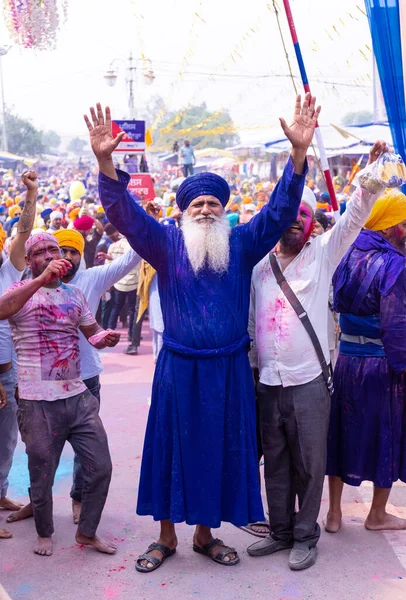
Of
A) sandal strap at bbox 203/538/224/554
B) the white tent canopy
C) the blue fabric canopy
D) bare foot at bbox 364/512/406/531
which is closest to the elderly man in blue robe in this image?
sandal strap at bbox 203/538/224/554

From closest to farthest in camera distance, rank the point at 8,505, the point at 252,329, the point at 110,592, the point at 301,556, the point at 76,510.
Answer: the point at 110,592 < the point at 301,556 < the point at 252,329 < the point at 76,510 < the point at 8,505

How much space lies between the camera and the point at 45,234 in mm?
4402

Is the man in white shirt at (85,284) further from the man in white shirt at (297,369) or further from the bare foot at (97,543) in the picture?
the man in white shirt at (297,369)

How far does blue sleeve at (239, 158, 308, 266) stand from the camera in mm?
4004

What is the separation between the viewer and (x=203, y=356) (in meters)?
4.15

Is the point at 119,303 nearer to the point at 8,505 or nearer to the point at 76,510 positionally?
the point at 8,505

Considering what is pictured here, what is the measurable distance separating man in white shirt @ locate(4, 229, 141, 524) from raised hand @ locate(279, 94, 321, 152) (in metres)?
1.32

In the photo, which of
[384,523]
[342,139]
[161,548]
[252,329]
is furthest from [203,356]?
[342,139]

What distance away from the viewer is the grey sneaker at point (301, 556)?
4.20 meters

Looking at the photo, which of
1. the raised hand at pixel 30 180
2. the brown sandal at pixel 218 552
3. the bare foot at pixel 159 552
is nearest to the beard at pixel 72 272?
the raised hand at pixel 30 180

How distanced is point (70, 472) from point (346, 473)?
7.43 feet

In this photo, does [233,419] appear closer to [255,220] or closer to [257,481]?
[257,481]

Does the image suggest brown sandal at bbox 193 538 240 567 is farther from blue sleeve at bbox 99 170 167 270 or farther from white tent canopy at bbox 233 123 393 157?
white tent canopy at bbox 233 123 393 157

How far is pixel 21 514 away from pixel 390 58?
3.88 meters
